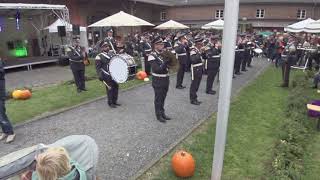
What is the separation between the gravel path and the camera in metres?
5.90

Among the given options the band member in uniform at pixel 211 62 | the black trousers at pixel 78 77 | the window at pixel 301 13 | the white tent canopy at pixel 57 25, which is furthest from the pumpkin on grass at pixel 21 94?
the window at pixel 301 13

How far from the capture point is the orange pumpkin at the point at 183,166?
5.08m

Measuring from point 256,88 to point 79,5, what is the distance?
2075 cm

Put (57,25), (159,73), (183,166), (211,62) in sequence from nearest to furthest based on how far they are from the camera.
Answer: (183,166), (159,73), (211,62), (57,25)

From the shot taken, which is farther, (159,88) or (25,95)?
(25,95)

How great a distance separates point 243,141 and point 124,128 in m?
2.92

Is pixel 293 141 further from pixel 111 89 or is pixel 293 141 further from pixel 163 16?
pixel 163 16

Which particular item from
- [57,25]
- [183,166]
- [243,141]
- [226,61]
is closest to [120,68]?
[243,141]

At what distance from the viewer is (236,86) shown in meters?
12.9

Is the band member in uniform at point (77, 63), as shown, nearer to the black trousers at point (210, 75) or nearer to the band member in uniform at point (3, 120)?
the band member in uniform at point (3, 120)

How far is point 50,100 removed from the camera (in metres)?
10.5

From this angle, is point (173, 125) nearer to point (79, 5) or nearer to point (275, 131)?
point (275, 131)

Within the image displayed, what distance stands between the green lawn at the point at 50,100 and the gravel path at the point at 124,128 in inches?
30.3

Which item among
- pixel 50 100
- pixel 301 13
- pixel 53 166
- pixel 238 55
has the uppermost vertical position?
pixel 301 13
